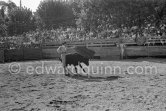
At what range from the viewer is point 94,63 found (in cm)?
1582

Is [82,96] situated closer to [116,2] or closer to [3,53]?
[3,53]

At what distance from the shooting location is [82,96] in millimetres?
7031

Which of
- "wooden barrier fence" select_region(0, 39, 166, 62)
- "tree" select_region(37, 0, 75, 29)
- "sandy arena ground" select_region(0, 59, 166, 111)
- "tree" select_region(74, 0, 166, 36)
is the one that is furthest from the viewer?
"tree" select_region(37, 0, 75, 29)

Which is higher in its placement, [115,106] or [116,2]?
[116,2]

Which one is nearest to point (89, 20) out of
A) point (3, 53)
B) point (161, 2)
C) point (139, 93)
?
point (161, 2)

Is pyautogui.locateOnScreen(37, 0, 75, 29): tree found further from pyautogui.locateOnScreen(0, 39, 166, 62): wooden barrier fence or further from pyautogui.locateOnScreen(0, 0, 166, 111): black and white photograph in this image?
pyautogui.locateOnScreen(0, 39, 166, 62): wooden barrier fence

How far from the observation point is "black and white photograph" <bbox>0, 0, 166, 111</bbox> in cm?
653

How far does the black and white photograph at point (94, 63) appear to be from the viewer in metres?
6.53

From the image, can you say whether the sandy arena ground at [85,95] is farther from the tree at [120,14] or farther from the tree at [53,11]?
the tree at [53,11]

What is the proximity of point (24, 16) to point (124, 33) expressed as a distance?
27863mm

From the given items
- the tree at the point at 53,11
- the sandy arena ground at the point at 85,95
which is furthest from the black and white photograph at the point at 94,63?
the tree at the point at 53,11

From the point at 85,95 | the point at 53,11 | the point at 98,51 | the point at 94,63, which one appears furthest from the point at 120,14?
the point at 53,11

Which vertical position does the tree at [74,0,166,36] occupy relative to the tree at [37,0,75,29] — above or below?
below

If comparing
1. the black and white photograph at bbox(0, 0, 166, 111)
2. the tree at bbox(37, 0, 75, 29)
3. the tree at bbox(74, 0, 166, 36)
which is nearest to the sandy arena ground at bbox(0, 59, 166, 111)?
the black and white photograph at bbox(0, 0, 166, 111)
